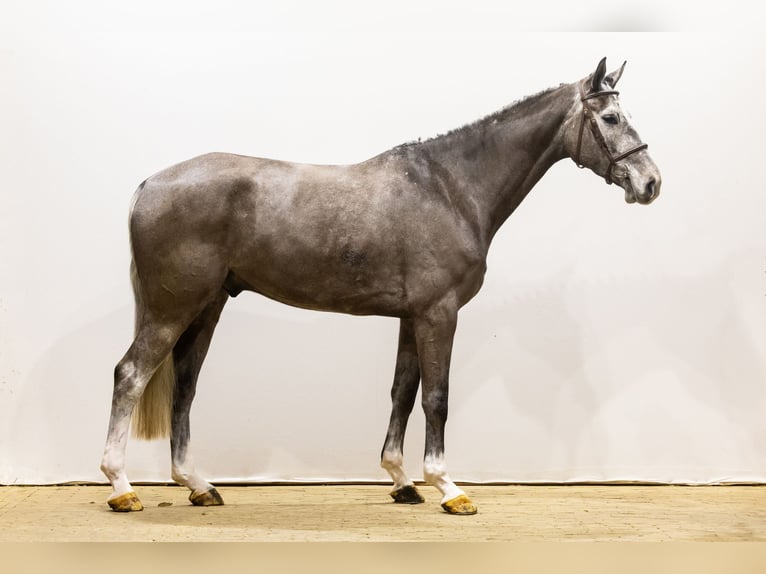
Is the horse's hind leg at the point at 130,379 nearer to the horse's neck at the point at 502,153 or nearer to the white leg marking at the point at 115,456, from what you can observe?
the white leg marking at the point at 115,456

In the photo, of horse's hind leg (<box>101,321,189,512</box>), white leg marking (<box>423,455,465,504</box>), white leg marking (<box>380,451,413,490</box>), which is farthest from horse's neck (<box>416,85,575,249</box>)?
horse's hind leg (<box>101,321,189,512</box>)

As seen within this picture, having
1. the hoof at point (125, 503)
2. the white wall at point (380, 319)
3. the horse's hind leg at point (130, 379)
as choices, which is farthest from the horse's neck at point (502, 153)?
the hoof at point (125, 503)

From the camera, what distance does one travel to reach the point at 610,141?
3.85 m

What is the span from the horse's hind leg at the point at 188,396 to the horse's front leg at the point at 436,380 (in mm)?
1026

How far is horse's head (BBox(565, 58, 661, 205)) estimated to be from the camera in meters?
3.81

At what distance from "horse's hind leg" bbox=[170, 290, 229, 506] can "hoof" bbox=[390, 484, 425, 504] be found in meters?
0.85

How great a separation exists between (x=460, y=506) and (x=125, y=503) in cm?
151

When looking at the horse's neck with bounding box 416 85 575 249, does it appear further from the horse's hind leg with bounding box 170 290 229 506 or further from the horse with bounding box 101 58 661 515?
the horse's hind leg with bounding box 170 290 229 506

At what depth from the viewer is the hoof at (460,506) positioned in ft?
→ 12.6

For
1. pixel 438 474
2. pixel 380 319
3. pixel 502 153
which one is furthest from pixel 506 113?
pixel 438 474

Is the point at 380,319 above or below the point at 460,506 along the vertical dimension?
above

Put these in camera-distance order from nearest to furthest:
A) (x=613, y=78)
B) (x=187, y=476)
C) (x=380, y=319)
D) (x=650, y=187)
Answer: (x=650, y=187) < (x=613, y=78) < (x=187, y=476) < (x=380, y=319)

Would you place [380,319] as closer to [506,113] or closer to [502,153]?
[502,153]

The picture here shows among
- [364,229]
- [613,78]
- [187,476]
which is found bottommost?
[187,476]
